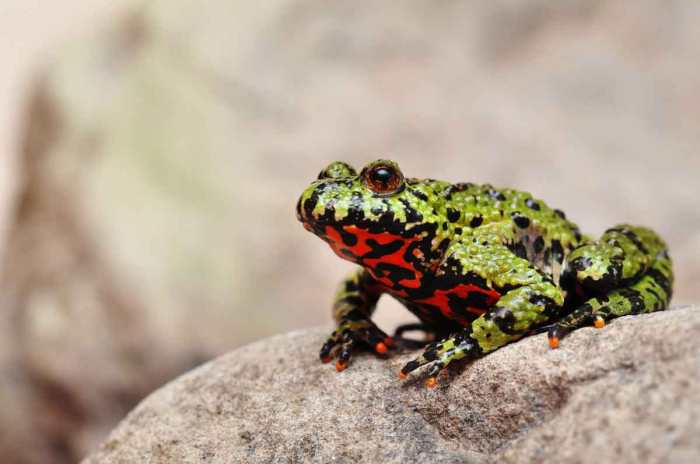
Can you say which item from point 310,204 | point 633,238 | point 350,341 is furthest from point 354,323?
point 633,238

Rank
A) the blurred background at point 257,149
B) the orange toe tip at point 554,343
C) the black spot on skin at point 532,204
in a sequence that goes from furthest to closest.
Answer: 1. the blurred background at point 257,149
2. the black spot on skin at point 532,204
3. the orange toe tip at point 554,343

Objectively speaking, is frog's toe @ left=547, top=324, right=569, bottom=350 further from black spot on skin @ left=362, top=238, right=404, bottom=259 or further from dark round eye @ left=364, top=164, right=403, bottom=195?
→ dark round eye @ left=364, top=164, right=403, bottom=195

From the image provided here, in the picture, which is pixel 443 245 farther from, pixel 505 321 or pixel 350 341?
pixel 350 341

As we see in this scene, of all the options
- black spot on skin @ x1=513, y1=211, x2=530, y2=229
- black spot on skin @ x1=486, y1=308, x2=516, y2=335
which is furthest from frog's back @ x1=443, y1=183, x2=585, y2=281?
black spot on skin @ x1=486, y1=308, x2=516, y2=335

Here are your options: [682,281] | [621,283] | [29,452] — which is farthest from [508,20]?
[29,452]

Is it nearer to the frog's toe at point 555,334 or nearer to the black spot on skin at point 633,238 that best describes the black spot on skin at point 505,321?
the frog's toe at point 555,334

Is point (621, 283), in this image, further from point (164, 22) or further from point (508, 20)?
point (164, 22)

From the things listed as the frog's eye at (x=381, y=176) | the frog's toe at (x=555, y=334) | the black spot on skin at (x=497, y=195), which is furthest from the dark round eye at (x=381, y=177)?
the frog's toe at (x=555, y=334)
